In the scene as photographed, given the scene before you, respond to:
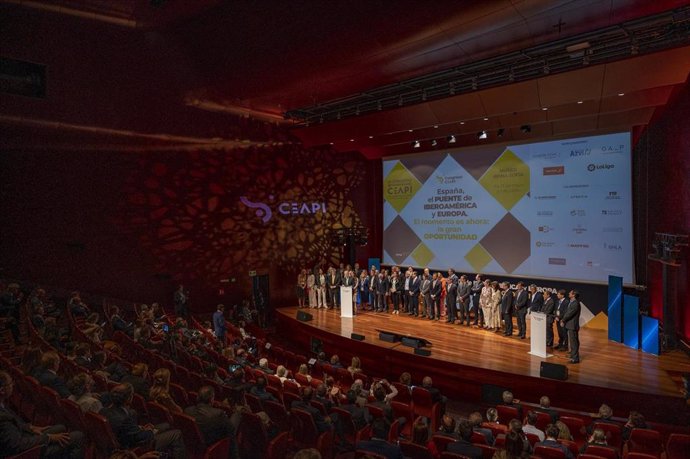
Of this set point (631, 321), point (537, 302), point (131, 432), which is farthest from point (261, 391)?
point (631, 321)

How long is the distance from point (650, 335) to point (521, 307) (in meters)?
2.19

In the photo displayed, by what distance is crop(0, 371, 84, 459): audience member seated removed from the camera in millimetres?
2969

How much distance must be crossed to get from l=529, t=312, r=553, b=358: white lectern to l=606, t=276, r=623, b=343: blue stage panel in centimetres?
203

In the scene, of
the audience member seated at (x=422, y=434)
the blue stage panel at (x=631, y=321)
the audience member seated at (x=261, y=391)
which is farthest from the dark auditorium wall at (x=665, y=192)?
the audience member seated at (x=261, y=391)

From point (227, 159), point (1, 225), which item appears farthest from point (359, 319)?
point (1, 225)

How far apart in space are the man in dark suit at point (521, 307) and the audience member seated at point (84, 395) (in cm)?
740

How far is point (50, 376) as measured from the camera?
414cm

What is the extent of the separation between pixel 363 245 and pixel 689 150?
338 inches

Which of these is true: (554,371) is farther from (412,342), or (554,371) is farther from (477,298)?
(477,298)

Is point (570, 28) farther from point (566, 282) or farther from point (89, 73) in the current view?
point (89, 73)

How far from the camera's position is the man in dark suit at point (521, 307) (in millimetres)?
8742

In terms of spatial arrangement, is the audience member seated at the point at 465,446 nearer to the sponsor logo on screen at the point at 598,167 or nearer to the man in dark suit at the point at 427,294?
the man in dark suit at the point at 427,294

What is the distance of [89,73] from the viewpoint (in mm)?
9555

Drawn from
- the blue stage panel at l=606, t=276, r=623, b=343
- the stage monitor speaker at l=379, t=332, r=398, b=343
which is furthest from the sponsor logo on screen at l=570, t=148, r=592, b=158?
the stage monitor speaker at l=379, t=332, r=398, b=343
